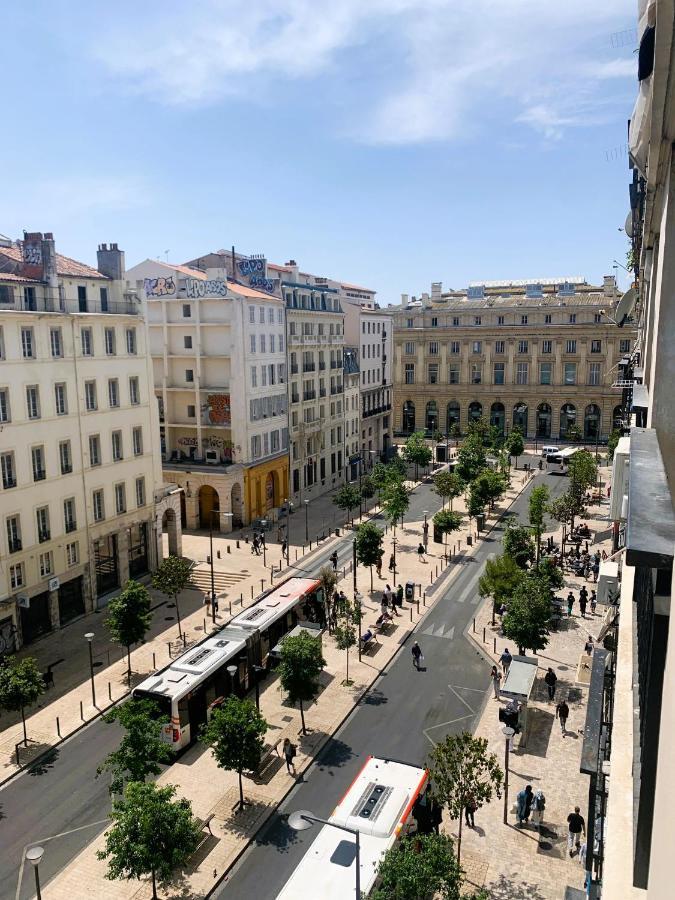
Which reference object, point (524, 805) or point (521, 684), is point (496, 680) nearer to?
point (521, 684)

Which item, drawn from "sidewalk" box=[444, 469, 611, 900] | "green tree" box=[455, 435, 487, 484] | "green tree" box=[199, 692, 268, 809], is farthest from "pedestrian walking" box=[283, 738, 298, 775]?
"green tree" box=[455, 435, 487, 484]

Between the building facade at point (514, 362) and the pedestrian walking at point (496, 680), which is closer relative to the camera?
the pedestrian walking at point (496, 680)

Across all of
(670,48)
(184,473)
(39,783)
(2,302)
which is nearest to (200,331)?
(184,473)

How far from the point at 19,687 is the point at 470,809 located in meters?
19.0

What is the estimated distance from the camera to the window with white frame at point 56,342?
42.3 metres

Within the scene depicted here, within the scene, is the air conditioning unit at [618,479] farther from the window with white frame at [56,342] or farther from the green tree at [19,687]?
the window with white frame at [56,342]

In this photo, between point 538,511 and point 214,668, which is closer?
point 214,668

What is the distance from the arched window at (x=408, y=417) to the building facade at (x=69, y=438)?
71.9 meters

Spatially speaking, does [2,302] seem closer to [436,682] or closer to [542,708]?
[436,682]

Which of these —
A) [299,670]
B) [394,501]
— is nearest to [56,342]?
[299,670]

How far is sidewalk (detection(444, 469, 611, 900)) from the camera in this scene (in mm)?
23016

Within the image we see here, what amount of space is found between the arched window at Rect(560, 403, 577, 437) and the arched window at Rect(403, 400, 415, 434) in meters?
23.5

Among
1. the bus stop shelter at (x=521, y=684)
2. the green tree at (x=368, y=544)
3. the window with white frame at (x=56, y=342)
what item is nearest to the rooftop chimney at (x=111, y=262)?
the window with white frame at (x=56, y=342)

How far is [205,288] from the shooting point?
63.3m
